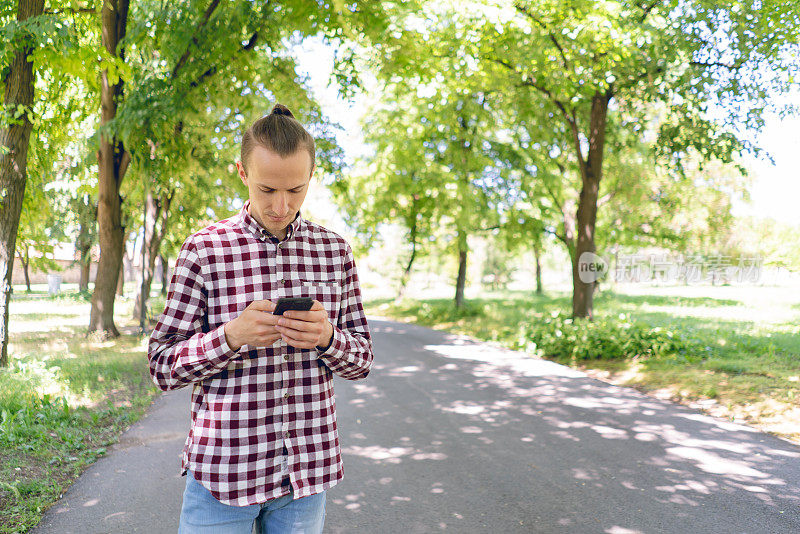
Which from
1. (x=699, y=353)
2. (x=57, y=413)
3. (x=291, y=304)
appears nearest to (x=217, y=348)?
(x=291, y=304)

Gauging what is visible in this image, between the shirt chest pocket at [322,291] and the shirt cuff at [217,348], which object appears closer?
the shirt cuff at [217,348]

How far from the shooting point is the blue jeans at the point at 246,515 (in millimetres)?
1757

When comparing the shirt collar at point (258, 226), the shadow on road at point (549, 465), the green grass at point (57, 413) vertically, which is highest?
the shirt collar at point (258, 226)

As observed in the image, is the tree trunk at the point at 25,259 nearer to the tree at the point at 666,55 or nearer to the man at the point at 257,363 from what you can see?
the tree at the point at 666,55

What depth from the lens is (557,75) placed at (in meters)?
11.3

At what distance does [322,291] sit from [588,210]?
39.0ft

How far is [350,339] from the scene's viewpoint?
1.90 metres

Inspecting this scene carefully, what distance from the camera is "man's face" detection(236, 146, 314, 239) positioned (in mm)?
1785

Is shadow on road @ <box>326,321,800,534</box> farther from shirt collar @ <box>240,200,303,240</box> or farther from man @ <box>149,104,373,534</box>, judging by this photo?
shirt collar @ <box>240,200,303,240</box>

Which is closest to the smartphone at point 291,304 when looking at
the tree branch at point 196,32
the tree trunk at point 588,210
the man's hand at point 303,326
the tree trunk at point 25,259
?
the man's hand at point 303,326

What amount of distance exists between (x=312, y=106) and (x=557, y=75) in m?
4.92

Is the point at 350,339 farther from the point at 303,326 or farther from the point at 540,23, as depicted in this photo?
the point at 540,23

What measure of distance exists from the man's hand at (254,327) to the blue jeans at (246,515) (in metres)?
0.50

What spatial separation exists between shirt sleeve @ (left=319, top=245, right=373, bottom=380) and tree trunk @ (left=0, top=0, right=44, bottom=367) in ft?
23.1
